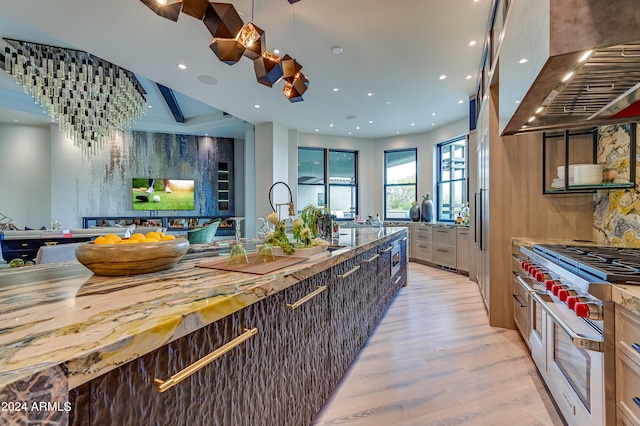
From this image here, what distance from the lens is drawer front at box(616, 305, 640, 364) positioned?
1.01 meters

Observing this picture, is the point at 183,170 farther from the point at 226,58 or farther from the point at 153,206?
the point at 226,58

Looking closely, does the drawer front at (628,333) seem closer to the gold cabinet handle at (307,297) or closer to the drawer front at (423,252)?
the gold cabinet handle at (307,297)

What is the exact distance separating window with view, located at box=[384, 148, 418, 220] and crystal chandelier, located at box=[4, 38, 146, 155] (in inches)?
237

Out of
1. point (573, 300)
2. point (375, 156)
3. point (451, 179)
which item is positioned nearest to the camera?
point (573, 300)

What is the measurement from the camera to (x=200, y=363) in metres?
0.77

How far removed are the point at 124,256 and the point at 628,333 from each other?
6.26ft

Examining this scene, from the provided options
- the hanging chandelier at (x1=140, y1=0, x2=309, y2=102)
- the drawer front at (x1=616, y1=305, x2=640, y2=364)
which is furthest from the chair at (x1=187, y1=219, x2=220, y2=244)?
the drawer front at (x1=616, y1=305, x2=640, y2=364)

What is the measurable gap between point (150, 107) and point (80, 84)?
266 centimetres

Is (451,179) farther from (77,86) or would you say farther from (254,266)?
(77,86)

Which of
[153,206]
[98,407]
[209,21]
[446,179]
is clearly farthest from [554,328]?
[153,206]

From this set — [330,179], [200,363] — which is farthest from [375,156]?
[200,363]

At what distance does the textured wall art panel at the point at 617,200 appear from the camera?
2.02 metres

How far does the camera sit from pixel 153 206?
8.23 m

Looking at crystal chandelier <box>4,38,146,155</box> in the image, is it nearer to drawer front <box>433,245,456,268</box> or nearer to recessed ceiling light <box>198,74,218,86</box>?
recessed ceiling light <box>198,74,218,86</box>
